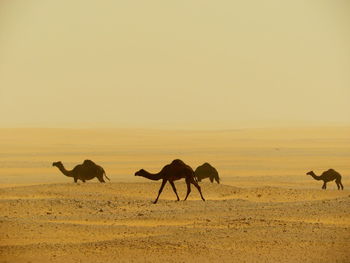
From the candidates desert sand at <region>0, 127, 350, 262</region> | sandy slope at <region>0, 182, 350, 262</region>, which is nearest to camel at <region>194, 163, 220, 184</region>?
desert sand at <region>0, 127, 350, 262</region>

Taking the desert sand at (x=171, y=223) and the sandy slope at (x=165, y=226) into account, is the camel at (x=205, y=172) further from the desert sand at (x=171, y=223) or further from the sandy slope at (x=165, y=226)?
the sandy slope at (x=165, y=226)

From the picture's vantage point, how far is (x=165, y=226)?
1878 centimetres

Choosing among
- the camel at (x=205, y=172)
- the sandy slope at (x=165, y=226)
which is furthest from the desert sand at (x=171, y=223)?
the camel at (x=205, y=172)

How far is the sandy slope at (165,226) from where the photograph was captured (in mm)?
15617

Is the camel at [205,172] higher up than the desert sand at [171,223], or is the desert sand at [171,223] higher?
the camel at [205,172]

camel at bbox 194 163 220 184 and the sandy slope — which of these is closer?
the sandy slope

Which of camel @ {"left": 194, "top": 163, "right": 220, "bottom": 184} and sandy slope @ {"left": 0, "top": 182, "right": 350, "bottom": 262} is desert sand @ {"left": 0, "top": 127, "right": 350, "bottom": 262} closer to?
sandy slope @ {"left": 0, "top": 182, "right": 350, "bottom": 262}

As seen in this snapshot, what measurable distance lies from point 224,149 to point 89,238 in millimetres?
50034

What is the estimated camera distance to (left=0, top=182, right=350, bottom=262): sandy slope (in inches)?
615

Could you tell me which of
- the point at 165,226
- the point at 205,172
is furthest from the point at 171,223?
the point at 205,172

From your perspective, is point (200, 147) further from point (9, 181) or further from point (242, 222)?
point (242, 222)

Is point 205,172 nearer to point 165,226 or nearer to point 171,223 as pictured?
point 171,223

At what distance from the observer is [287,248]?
53.0 feet

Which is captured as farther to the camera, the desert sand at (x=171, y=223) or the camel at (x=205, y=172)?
the camel at (x=205, y=172)
